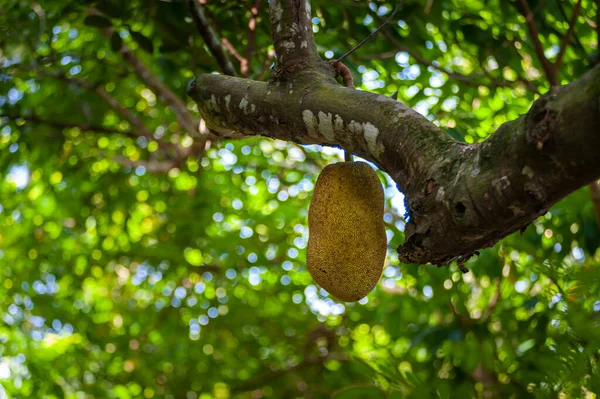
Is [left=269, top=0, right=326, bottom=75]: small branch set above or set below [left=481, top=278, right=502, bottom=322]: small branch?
above

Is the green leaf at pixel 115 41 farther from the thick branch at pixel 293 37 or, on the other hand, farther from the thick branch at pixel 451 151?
the thick branch at pixel 451 151

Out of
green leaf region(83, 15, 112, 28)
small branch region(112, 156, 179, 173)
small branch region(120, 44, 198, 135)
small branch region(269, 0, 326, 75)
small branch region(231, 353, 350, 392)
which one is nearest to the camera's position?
small branch region(269, 0, 326, 75)

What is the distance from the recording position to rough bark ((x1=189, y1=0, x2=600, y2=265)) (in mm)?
737

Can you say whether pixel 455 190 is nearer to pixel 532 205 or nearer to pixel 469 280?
pixel 532 205

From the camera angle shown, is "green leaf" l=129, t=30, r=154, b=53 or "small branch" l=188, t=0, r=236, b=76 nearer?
"small branch" l=188, t=0, r=236, b=76

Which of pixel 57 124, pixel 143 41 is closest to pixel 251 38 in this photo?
pixel 143 41

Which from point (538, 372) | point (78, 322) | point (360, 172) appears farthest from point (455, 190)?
point (78, 322)

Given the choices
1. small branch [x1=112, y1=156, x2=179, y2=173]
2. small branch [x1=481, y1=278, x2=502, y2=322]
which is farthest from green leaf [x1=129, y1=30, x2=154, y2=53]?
small branch [x1=481, y1=278, x2=502, y2=322]

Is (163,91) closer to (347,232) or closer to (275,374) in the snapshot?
(275,374)

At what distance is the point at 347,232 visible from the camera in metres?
1.32

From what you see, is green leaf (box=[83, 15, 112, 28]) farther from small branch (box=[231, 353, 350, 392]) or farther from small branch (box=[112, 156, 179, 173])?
small branch (box=[231, 353, 350, 392])

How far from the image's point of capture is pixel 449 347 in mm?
2879

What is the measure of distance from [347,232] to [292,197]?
234 centimetres

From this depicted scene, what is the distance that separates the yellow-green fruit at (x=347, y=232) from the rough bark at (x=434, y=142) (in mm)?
188
